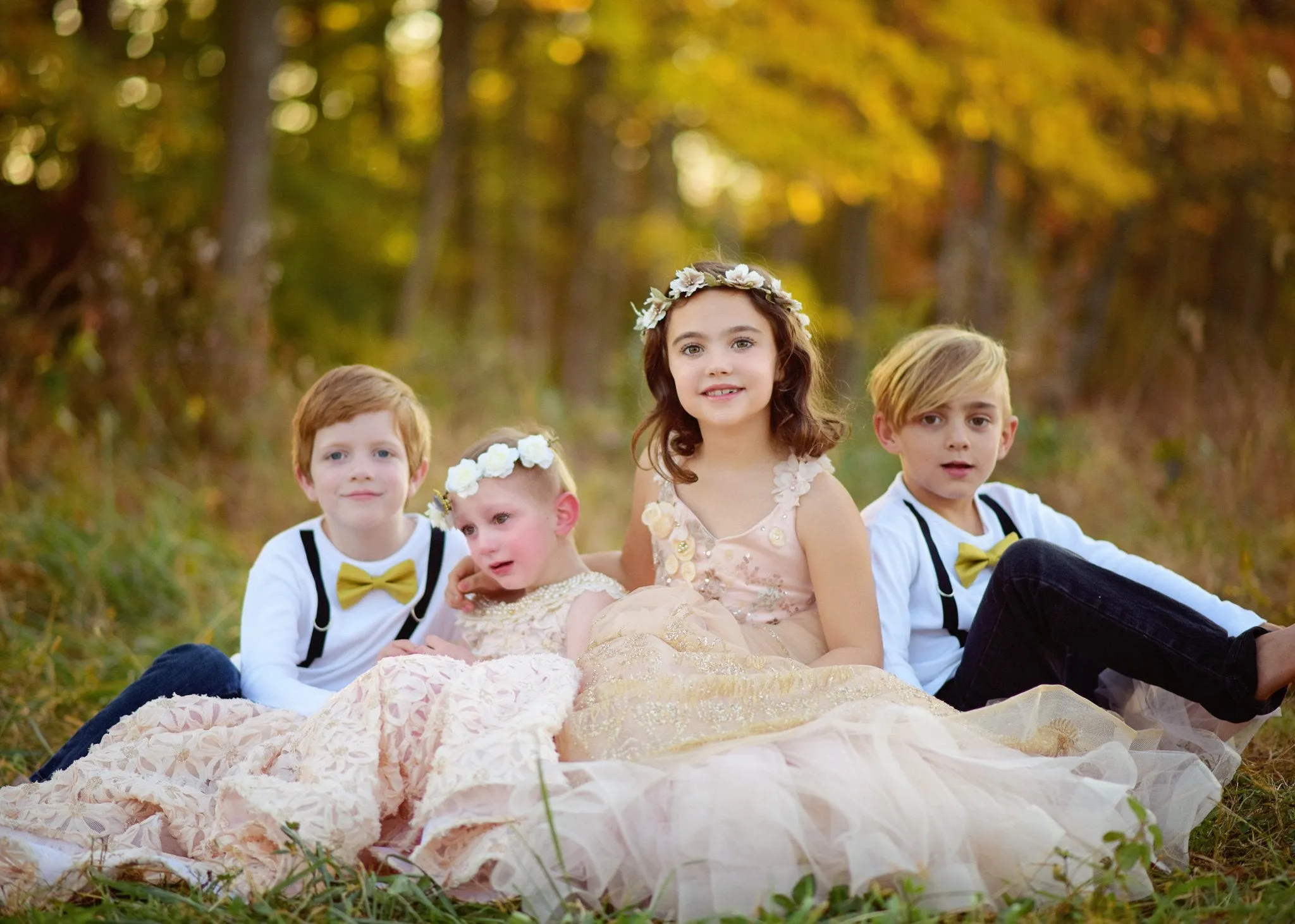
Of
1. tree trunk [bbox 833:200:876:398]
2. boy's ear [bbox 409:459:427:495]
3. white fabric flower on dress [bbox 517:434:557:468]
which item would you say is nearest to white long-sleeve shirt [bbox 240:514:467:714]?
boy's ear [bbox 409:459:427:495]

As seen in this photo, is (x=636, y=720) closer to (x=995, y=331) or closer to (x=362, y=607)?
(x=362, y=607)

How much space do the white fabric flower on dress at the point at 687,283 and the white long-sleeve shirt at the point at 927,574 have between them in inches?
32.2

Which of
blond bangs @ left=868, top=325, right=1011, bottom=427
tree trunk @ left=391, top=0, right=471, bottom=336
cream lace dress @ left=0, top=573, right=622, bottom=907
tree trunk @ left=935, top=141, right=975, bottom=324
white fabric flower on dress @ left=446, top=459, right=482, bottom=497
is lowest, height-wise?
cream lace dress @ left=0, top=573, right=622, bottom=907

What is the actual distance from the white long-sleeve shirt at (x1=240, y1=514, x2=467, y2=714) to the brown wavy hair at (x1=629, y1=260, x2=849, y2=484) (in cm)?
67

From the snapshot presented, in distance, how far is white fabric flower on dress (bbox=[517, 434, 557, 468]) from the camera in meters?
3.14

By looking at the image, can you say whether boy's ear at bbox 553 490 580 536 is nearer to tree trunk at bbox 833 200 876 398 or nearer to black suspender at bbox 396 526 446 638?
black suspender at bbox 396 526 446 638

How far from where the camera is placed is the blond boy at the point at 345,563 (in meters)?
3.31

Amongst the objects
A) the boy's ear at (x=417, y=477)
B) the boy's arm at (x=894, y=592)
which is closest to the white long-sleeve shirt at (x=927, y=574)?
the boy's arm at (x=894, y=592)

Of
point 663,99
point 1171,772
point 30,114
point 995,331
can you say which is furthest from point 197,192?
point 1171,772

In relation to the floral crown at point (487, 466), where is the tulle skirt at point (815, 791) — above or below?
below

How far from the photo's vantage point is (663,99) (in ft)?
33.7

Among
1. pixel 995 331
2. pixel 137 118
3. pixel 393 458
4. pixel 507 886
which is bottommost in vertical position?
pixel 507 886

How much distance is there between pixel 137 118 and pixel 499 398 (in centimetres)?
373

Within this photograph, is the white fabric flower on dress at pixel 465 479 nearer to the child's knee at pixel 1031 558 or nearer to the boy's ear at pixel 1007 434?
the child's knee at pixel 1031 558
